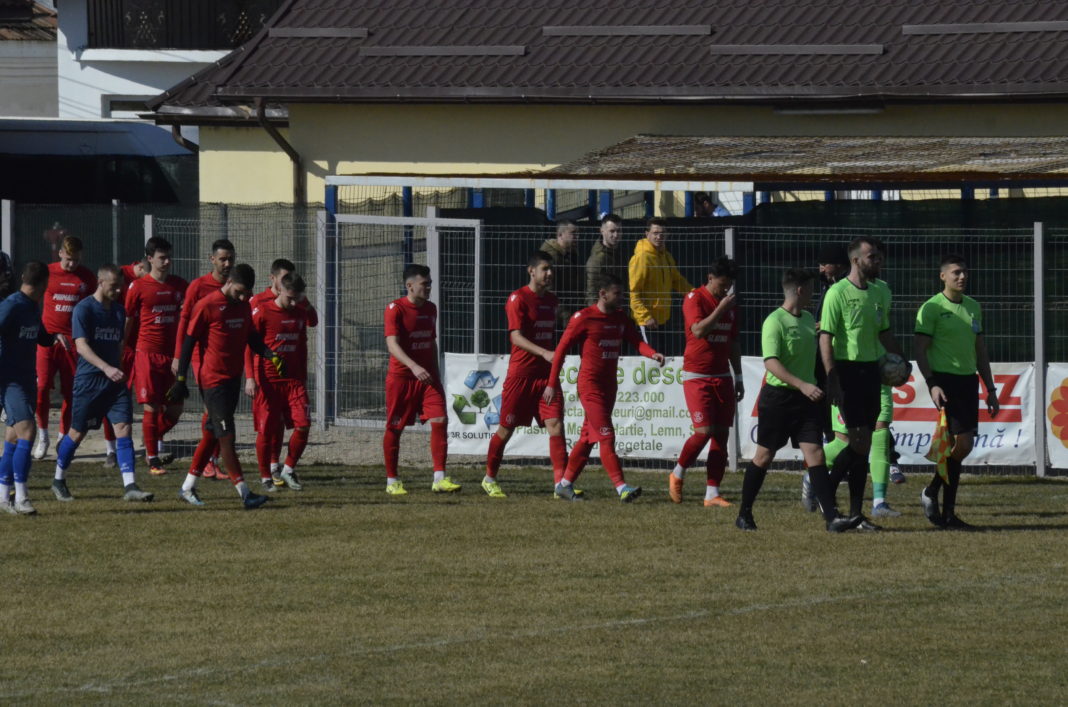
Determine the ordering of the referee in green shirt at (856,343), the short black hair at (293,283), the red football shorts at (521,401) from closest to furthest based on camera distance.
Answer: the referee in green shirt at (856,343) < the red football shorts at (521,401) < the short black hair at (293,283)

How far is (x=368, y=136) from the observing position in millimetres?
26250

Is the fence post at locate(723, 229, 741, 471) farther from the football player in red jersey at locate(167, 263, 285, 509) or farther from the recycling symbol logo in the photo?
the football player in red jersey at locate(167, 263, 285, 509)

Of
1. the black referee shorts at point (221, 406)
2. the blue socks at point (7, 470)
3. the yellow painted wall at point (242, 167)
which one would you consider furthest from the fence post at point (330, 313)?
the yellow painted wall at point (242, 167)

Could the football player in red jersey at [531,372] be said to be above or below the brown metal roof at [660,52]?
below

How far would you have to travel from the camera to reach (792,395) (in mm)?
12703

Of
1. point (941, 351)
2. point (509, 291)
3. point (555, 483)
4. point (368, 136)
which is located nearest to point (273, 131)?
point (368, 136)

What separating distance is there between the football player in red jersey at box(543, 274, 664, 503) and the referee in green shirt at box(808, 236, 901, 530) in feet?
6.78

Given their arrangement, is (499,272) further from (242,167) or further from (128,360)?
(242,167)

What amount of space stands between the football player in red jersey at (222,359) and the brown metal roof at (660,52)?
1106 cm

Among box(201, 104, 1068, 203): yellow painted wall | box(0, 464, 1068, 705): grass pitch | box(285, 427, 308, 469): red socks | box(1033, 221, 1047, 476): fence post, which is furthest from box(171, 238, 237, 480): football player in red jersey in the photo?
box(201, 104, 1068, 203): yellow painted wall

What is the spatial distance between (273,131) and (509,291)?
8418 millimetres

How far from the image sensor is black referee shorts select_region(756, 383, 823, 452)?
499 inches

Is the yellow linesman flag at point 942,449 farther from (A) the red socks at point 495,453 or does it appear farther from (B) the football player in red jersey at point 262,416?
(B) the football player in red jersey at point 262,416

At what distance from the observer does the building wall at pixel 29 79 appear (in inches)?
1800
